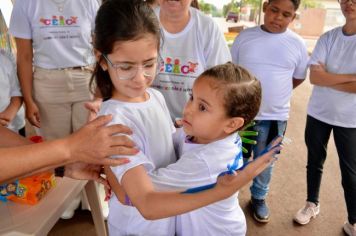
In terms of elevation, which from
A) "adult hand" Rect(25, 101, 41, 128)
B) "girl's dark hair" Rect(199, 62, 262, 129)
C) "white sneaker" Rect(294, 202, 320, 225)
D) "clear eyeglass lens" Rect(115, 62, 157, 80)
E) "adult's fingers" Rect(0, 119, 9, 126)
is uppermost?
"clear eyeglass lens" Rect(115, 62, 157, 80)

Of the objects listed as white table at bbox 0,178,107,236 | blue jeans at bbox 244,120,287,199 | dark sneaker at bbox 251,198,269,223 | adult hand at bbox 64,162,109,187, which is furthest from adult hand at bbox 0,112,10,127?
dark sneaker at bbox 251,198,269,223

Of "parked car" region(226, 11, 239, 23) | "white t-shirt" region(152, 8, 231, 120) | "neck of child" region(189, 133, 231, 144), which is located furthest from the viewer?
"parked car" region(226, 11, 239, 23)

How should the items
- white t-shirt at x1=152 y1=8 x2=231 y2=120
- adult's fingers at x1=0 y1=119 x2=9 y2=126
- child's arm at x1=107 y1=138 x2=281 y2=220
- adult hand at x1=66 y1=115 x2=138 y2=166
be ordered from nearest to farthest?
1. child's arm at x1=107 y1=138 x2=281 y2=220
2. adult hand at x1=66 y1=115 x2=138 y2=166
3. white t-shirt at x1=152 y1=8 x2=231 y2=120
4. adult's fingers at x1=0 y1=119 x2=9 y2=126

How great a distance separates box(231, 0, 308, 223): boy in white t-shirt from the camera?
6.15ft

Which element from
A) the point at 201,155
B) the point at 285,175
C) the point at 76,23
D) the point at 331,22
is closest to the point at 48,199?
the point at 201,155

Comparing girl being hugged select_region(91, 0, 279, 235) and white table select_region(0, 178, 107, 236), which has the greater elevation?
girl being hugged select_region(91, 0, 279, 235)

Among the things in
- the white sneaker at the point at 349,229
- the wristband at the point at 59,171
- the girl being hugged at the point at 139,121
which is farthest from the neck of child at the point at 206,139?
the white sneaker at the point at 349,229

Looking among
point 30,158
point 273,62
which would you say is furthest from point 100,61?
point 273,62

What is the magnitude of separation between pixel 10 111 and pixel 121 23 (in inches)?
41.2

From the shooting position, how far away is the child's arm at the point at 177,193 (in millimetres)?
722

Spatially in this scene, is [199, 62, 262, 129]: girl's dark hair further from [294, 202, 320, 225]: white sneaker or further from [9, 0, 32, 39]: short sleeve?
[294, 202, 320, 225]: white sneaker

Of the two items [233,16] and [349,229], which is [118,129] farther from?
[233,16]

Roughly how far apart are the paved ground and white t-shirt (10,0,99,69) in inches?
42.0

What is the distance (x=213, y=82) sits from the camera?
2.96 ft
